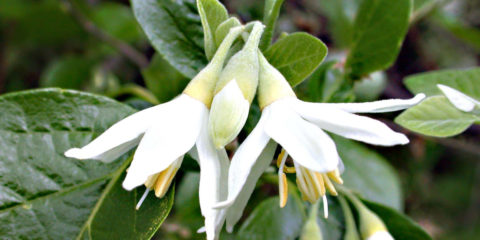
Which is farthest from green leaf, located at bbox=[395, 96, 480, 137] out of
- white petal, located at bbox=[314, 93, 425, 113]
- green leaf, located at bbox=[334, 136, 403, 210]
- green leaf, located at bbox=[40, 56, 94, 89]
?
green leaf, located at bbox=[40, 56, 94, 89]

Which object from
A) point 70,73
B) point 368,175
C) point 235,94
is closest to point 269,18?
point 235,94

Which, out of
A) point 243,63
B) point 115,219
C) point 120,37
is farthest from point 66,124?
point 120,37

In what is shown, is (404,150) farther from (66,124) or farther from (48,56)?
(48,56)

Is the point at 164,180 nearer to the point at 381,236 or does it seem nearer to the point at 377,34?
the point at 381,236

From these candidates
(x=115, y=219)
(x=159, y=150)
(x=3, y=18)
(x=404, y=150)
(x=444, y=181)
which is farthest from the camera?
(x=444, y=181)

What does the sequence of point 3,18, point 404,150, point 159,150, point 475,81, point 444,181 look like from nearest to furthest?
1. point 159,150
2. point 475,81
3. point 404,150
4. point 3,18
5. point 444,181

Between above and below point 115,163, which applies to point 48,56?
below

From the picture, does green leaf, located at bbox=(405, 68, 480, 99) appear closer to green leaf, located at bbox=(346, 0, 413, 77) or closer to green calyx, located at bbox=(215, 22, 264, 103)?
green leaf, located at bbox=(346, 0, 413, 77)

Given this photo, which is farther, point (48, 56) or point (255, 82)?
point (48, 56)
